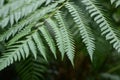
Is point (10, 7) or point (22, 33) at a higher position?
point (10, 7)

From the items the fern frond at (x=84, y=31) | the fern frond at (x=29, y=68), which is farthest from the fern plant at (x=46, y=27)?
the fern frond at (x=29, y=68)

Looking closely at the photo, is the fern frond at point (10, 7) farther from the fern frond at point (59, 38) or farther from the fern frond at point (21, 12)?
the fern frond at point (59, 38)

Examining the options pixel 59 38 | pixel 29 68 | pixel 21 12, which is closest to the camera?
pixel 59 38

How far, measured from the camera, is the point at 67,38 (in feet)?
3.45

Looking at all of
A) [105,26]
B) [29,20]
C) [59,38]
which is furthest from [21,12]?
[105,26]

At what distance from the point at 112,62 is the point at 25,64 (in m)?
1.42

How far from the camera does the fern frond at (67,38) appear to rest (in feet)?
3.30

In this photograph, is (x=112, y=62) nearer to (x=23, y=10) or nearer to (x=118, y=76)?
(x=118, y=76)

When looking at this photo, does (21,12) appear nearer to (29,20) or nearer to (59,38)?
(29,20)

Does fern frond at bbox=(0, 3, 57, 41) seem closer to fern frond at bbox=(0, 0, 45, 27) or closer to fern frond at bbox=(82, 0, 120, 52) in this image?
fern frond at bbox=(0, 0, 45, 27)

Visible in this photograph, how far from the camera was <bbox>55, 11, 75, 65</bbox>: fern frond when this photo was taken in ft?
3.30

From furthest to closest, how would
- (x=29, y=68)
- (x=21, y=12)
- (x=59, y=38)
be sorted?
(x=29, y=68) < (x=21, y=12) < (x=59, y=38)

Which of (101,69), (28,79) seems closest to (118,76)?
(101,69)

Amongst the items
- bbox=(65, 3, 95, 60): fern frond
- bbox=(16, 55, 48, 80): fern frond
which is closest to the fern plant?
bbox=(65, 3, 95, 60): fern frond
